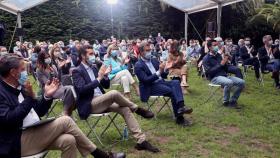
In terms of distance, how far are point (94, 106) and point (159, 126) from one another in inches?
61.8

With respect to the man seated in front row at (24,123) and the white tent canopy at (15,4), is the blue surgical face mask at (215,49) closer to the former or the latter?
the man seated in front row at (24,123)

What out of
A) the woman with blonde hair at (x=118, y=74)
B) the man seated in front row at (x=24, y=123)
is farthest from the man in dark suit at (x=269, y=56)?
the man seated in front row at (x=24, y=123)

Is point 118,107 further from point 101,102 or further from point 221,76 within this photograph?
point 221,76

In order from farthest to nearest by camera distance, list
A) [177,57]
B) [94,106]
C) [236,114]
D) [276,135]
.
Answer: [177,57], [236,114], [276,135], [94,106]

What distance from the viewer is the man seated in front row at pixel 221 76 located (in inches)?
284

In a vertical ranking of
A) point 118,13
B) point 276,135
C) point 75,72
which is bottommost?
point 276,135

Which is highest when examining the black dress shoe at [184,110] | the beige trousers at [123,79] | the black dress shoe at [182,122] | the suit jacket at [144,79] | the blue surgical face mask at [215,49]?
the blue surgical face mask at [215,49]

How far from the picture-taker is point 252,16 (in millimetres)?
21844

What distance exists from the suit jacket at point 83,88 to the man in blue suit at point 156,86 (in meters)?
Result: 1.30

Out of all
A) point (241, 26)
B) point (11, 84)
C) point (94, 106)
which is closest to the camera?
point (11, 84)

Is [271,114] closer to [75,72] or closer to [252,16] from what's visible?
[75,72]

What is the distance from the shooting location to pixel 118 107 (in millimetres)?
4977

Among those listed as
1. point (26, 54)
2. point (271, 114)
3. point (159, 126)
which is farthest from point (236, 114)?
point (26, 54)

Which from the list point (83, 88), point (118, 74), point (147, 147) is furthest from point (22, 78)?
point (118, 74)
